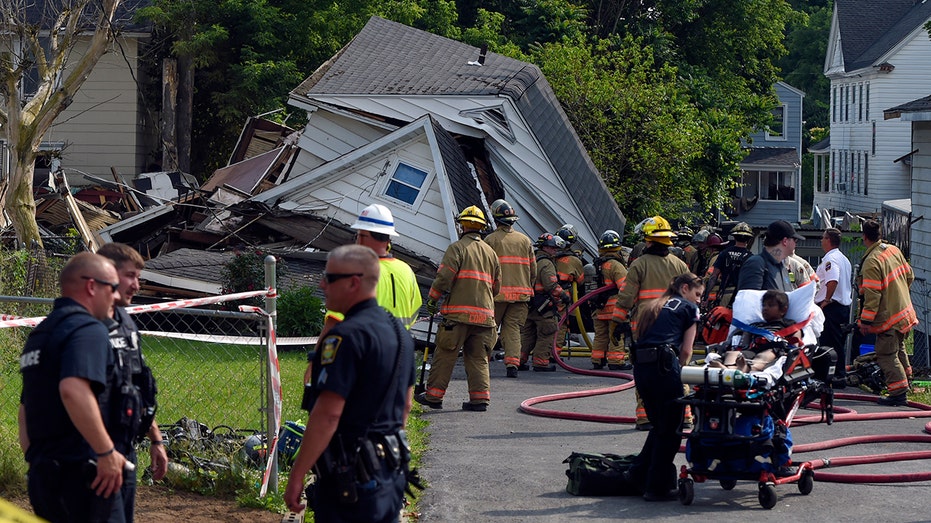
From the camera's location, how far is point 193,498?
Result: 7164mm

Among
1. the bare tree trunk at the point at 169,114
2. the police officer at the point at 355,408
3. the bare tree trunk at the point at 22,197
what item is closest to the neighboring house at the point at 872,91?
the bare tree trunk at the point at 169,114

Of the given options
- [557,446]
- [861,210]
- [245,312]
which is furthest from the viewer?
[861,210]

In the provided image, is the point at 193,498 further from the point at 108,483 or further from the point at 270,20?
the point at 270,20

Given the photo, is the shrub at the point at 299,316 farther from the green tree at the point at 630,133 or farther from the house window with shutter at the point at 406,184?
the green tree at the point at 630,133

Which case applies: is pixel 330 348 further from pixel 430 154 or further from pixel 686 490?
pixel 430 154

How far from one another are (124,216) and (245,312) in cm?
1602

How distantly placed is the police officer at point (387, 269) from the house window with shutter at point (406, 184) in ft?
37.6

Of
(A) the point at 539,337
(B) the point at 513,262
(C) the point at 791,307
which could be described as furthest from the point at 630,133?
(C) the point at 791,307

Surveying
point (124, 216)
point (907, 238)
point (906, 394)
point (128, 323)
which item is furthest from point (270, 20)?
point (128, 323)

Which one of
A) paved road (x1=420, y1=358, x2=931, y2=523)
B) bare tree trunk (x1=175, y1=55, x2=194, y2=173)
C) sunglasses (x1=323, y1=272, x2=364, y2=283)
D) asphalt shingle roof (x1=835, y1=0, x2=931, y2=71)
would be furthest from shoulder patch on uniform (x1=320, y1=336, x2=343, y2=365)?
asphalt shingle roof (x1=835, y1=0, x2=931, y2=71)

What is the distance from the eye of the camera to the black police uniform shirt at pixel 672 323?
7711mm

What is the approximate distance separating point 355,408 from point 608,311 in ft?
33.5

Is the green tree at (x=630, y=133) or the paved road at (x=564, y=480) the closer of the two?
the paved road at (x=564, y=480)

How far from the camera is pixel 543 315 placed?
1420 cm
